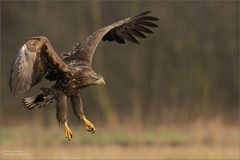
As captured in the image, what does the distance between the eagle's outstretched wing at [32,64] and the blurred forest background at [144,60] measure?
9.49m

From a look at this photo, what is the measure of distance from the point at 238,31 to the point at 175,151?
6572mm

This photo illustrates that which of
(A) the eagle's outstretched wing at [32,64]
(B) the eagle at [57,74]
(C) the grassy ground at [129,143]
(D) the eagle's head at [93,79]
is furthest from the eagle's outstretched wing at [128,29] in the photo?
(C) the grassy ground at [129,143]

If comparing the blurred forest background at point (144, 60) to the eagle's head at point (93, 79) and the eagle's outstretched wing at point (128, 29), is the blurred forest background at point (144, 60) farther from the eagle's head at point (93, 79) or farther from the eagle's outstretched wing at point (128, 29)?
the eagle's head at point (93, 79)

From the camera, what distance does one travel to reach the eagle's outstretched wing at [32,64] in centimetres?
841

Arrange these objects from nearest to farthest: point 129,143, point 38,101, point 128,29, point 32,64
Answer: point 32,64 < point 38,101 < point 128,29 < point 129,143

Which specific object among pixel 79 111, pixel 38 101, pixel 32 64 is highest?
pixel 32 64

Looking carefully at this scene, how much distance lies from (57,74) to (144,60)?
380 inches

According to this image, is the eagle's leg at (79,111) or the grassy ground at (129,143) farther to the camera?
the grassy ground at (129,143)

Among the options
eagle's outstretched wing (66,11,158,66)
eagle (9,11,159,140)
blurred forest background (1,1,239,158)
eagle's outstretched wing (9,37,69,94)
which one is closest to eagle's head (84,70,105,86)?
eagle (9,11,159,140)

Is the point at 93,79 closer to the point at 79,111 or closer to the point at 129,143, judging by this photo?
the point at 79,111

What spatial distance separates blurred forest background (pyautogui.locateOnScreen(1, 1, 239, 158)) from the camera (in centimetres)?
1881

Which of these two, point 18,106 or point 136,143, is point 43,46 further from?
point 18,106

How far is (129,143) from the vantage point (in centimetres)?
1527

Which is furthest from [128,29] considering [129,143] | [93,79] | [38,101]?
[129,143]
